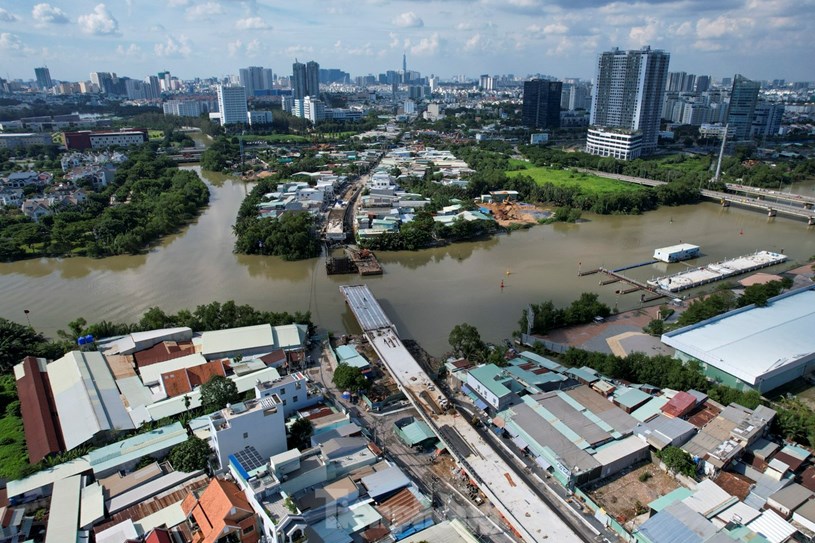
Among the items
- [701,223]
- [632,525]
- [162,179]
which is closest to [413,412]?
[632,525]

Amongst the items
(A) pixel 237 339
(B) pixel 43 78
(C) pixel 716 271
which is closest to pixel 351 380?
(A) pixel 237 339

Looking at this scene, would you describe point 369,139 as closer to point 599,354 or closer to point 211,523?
point 599,354

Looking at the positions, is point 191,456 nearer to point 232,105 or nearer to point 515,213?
point 515,213

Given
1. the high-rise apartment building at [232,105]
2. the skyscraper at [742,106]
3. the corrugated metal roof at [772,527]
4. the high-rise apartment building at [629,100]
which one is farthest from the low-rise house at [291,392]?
the high-rise apartment building at [232,105]

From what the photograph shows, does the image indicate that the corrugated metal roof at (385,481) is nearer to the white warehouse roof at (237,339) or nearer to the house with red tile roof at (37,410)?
the white warehouse roof at (237,339)

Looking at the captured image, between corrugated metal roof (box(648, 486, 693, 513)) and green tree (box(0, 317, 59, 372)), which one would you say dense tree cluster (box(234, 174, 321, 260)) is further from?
corrugated metal roof (box(648, 486, 693, 513))

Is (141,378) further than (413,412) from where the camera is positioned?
Yes
